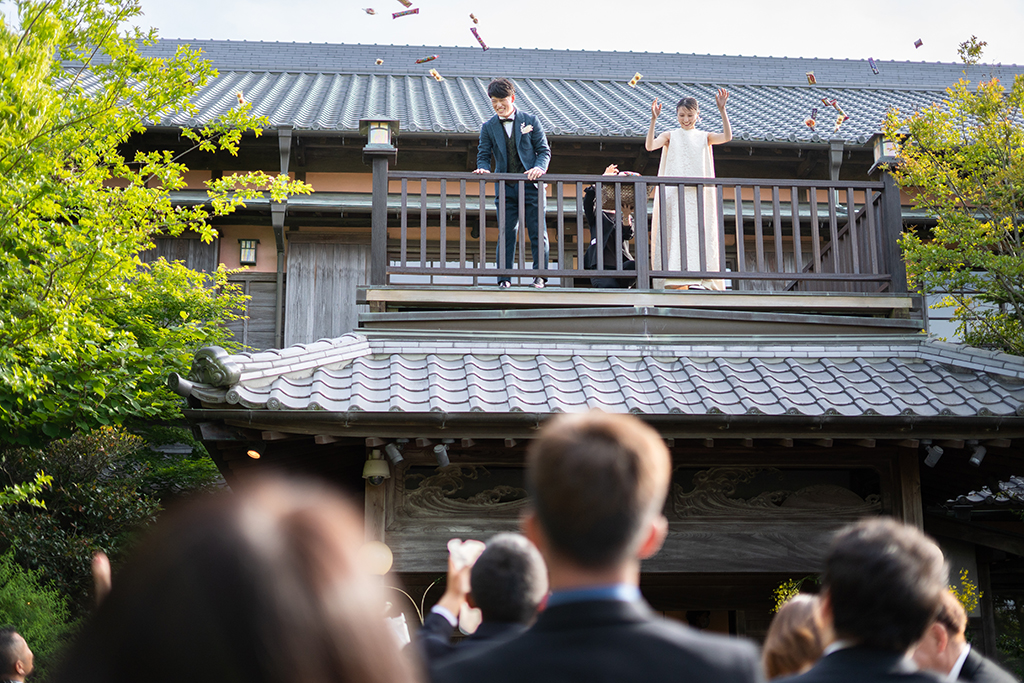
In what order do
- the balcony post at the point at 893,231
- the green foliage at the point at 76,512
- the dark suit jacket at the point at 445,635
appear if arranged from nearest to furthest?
the dark suit jacket at the point at 445,635 < the balcony post at the point at 893,231 < the green foliage at the point at 76,512

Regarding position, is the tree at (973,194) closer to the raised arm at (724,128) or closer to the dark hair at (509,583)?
the raised arm at (724,128)

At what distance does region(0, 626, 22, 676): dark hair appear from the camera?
4.61 meters

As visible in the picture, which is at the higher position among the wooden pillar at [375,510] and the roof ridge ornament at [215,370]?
the roof ridge ornament at [215,370]

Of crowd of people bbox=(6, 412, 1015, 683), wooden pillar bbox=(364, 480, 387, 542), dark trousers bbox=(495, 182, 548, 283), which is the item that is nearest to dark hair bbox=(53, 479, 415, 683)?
crowd of people bbox=(6, 412, 1015, 683)

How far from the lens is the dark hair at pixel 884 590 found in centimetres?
206

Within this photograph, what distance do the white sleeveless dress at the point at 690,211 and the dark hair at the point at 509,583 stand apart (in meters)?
4.75

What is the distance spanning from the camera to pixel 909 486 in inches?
236

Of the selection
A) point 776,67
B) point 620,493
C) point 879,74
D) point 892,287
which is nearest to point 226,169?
point 892,287

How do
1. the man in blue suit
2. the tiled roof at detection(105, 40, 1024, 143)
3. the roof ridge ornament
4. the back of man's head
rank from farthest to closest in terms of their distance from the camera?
the tiled roof at detection(105, 40, 1024, 143), the man in blue suit, the roof ridge ornament, the back of man's head

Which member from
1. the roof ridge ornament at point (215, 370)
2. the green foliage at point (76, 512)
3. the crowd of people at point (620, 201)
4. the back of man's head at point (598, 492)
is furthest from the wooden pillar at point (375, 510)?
the back of man's head at point (598, 492)

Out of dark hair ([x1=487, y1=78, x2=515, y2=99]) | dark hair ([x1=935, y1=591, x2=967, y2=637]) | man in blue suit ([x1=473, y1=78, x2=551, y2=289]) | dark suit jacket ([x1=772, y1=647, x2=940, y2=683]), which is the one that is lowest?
dark hair ([x1=935, y1=591, x2=967, y2=637])

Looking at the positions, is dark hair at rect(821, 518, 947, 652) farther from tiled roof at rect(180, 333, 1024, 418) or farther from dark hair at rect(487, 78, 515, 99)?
dark hair at rect(487, 78, 515, 99)

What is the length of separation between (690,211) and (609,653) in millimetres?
6574

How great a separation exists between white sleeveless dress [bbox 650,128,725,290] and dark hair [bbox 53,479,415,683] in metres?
6.25
